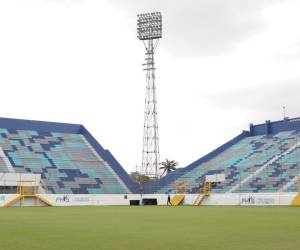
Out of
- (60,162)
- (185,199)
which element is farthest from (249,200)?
(60,162)

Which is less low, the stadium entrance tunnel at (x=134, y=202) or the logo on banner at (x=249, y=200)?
the logo on banner at (x=249, y=200)

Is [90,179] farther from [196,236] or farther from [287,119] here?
[196,236]

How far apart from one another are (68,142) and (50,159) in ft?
21.0

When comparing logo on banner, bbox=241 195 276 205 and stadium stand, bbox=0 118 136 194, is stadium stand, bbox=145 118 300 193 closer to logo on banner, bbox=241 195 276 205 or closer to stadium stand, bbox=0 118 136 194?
logo on banner, bbox=241 195 276 205

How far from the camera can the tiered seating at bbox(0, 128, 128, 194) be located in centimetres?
5744

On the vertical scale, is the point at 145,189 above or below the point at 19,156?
below

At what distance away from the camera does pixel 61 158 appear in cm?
6266

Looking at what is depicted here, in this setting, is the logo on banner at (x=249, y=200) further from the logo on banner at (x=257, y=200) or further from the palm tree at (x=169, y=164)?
the palm tree at (x=169, y=164)

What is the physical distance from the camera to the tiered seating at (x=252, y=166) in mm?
52312

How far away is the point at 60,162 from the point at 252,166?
72.7 feet

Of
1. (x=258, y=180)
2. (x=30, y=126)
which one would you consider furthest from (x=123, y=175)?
(x=258, y=180)

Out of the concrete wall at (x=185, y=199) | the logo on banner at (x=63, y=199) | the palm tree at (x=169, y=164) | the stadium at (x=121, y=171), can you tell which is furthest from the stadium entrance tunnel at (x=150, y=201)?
the palm tree at (x=169, y=164)

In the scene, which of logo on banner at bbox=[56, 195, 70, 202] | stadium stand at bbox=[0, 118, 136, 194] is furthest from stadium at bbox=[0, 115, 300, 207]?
logo on banner at bbox=[56, 195, 70, 202]

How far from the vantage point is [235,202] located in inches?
1816
